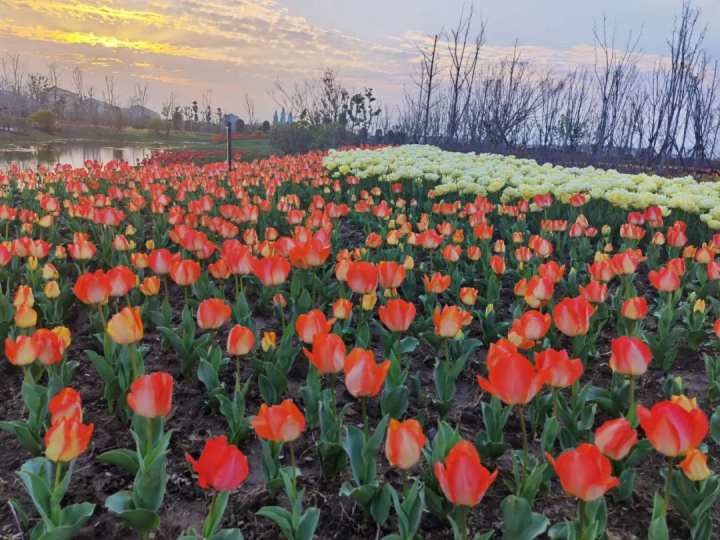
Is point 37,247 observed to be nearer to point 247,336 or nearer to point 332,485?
point 247,336

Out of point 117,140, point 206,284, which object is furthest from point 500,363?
point 117,140

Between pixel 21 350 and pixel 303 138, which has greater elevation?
pixel 303 138

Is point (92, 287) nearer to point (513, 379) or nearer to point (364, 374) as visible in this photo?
point (364, 374)

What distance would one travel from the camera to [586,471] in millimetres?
1283

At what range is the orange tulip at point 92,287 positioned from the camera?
7.95 feet

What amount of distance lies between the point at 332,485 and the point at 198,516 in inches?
17.7

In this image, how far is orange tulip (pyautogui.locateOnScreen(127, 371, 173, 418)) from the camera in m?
1.53

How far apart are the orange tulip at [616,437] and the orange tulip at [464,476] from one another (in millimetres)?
368

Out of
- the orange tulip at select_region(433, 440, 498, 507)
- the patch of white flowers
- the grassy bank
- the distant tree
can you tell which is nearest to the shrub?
the grassy bank

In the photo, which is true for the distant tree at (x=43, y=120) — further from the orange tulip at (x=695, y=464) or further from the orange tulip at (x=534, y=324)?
the orange tulip at (x=695, y=464)

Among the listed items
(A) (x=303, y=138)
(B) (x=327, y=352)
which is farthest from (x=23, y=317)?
(A) (x=303, y=138)

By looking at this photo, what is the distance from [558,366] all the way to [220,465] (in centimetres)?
98

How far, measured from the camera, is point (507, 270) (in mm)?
4469

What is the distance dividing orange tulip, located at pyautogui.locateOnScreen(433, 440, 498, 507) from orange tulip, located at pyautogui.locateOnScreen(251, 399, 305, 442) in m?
0.41
